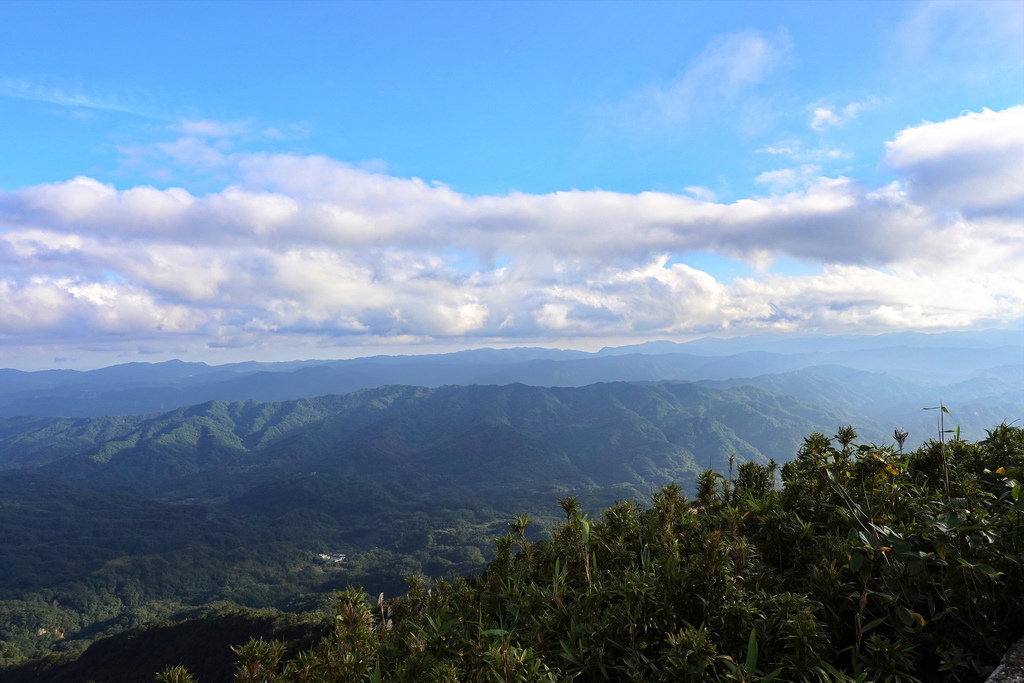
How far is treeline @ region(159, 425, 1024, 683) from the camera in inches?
103

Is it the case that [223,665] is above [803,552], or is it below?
below

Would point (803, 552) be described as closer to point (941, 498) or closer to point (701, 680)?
point (941, 498)

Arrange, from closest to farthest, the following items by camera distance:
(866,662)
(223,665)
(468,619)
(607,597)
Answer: (866,662), (607,597), (468,619), (223,665)

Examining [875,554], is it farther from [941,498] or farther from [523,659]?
[523,659]

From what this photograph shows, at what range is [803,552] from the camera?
3656 millimetres

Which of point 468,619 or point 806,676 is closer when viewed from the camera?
point 806,676

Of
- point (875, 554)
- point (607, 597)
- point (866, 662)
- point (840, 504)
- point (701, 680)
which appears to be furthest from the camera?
point (840, 504)

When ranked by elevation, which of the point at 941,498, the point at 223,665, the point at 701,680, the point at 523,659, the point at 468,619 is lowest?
the point at 223,665

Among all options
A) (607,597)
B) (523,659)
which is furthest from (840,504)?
(523,659)

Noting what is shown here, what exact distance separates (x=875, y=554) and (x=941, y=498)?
1.14 metres

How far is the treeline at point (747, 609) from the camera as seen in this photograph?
8.57 ft

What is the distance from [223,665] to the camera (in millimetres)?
64562

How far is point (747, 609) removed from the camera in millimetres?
2764

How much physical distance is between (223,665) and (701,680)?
3339 inches
